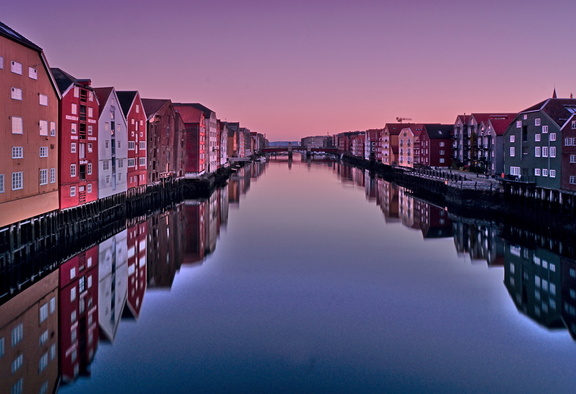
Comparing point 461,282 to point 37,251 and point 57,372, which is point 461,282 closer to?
point 57,372

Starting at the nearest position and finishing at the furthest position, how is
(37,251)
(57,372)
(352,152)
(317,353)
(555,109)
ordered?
(57,372) → (317,353) → (37,251) → (555,109) → (352,152)

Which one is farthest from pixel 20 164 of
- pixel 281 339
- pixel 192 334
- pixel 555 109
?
pixel 555 109

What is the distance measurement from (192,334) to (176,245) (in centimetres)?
1324

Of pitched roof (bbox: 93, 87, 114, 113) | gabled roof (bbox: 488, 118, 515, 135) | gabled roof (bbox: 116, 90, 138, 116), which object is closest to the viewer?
pitched roof (bbox: 93, 87, 114, 113)

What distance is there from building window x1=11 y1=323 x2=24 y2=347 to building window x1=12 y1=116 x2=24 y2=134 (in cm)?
1085

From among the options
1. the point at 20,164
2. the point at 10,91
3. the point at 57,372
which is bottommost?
the point at 57,372

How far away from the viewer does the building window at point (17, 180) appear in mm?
21172

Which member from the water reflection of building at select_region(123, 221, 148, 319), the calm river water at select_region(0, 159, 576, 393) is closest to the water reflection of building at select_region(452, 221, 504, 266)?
the calm river water at select_region(0, 159, 576, 393)

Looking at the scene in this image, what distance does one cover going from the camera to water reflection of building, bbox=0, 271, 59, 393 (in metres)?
10.7

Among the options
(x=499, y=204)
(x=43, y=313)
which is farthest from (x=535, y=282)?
(x=499, y=204)

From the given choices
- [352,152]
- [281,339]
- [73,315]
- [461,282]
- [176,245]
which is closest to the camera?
[281,339]

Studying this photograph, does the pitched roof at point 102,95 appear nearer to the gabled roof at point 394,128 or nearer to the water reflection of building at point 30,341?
the water reflection of building at point 30,341

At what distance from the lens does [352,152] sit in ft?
497

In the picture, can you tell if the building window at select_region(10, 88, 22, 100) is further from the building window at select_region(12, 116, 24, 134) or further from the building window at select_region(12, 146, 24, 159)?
the building window at select_region(12, 146, 24, 159)
